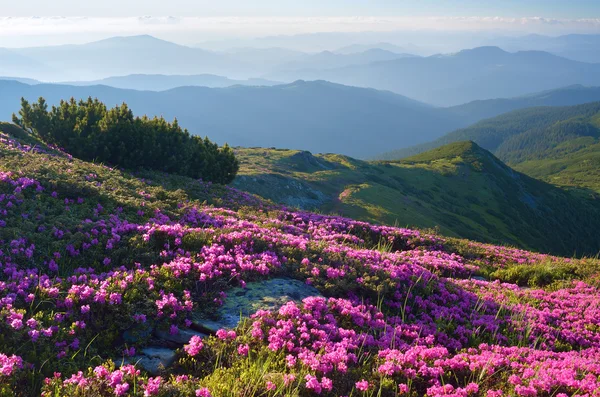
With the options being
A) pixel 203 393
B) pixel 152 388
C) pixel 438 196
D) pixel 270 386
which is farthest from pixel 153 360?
pixel 438 196

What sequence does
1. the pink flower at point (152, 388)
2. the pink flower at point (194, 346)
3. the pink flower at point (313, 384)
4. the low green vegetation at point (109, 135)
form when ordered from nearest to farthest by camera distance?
the pink flower at point (152, 388), the pink flower at point (313, 384), the pink flower at point (194, 346), the low green vegetation at point (109, 135)

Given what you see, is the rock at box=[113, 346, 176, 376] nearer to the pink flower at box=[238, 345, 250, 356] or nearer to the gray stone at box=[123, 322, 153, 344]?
the gray stone at box=[123, 322, 153, 344]

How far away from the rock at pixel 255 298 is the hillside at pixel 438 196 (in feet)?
132

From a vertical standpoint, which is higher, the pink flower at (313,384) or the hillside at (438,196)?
the pink flower at (313,384)

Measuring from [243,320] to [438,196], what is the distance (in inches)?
4969

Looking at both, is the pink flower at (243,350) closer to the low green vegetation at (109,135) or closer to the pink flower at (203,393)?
the pink flower at (203,393)

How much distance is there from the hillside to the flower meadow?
38.1 metres

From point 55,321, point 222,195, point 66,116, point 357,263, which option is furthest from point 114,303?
point 66,116

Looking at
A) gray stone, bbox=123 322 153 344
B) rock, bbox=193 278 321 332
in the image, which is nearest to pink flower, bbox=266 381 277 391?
rock, bbox=193 278 321 332

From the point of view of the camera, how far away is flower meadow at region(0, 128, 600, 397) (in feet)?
20.7

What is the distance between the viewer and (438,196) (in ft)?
412

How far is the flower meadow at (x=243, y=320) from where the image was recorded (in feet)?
20.7

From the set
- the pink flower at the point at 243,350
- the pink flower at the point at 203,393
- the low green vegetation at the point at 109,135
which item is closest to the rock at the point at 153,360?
the pink flower at the point at 243,350

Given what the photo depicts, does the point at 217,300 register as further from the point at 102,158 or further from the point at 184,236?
the point at 102,158
